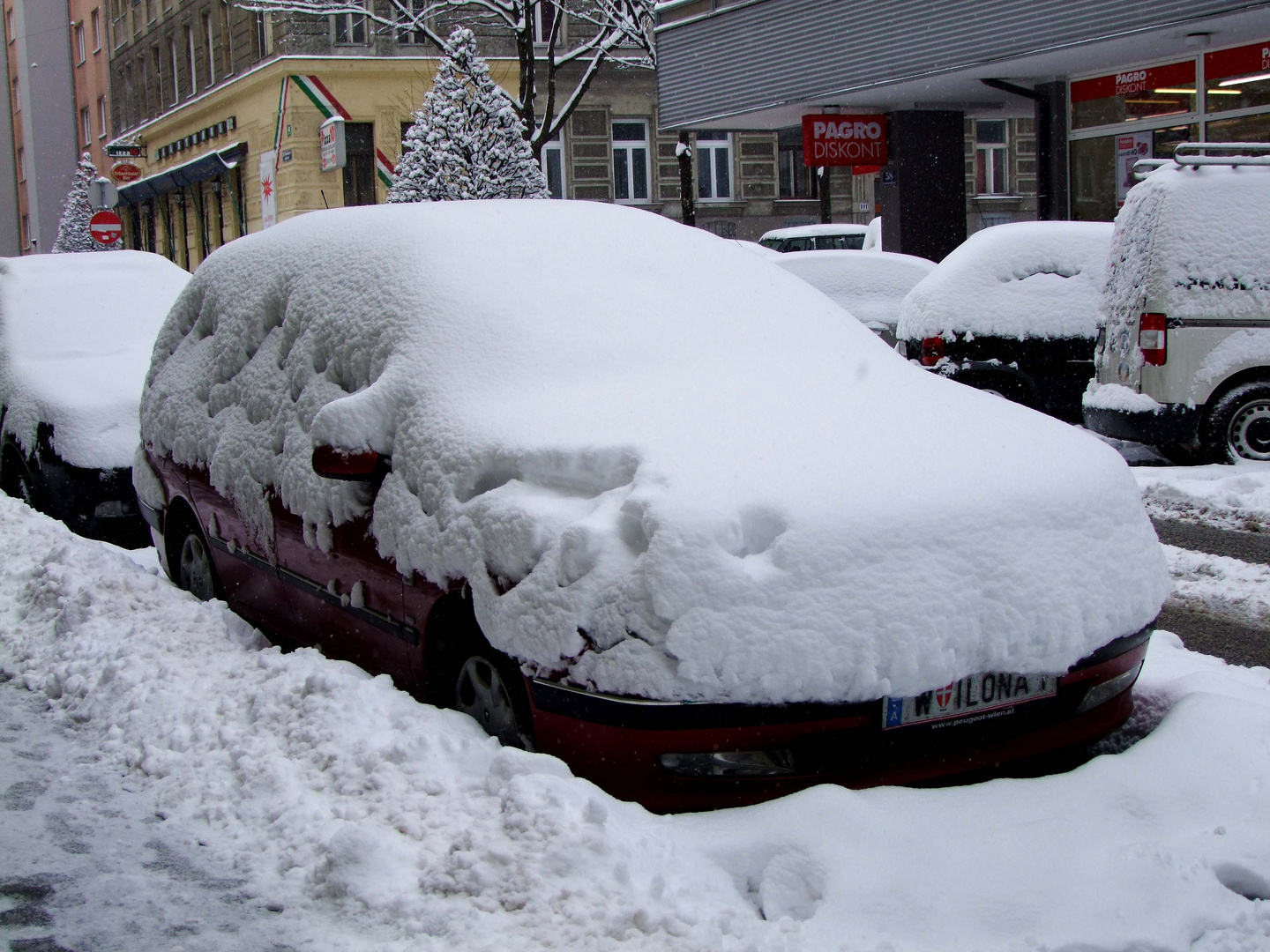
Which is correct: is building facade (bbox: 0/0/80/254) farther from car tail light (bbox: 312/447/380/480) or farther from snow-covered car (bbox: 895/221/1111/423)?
car tail light (bbox: 312/447/380/480)

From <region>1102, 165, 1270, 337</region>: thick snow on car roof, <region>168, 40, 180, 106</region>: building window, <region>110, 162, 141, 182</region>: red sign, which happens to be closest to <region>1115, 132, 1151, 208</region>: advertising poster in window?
<region>1102, 165, 1270, 337</region>: thick snow on car roof

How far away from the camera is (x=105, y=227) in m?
24.1

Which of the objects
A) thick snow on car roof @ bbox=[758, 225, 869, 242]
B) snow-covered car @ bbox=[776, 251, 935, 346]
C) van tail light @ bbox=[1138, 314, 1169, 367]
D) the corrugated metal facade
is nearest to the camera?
van tail light @ bbox=[1138, 314, 1169, 367]

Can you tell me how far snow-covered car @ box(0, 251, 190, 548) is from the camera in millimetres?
7934

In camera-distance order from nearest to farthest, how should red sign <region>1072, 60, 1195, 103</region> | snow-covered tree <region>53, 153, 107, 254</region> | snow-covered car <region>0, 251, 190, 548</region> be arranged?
snow-covered car <region>0, 251, 190, 548</region>, red sign <region>1072, 60, 1195, 103</region>, snow-covered tree <region>53, 153, 107, 254</region>

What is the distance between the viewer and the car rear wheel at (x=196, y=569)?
576 cm

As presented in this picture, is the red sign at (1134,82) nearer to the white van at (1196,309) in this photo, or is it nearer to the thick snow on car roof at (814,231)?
the thick snow on car roof at (814,231)

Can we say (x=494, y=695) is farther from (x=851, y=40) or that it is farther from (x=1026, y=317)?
(x=851, y=40)

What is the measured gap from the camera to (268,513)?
4891mm

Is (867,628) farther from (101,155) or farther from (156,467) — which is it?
(101,155)

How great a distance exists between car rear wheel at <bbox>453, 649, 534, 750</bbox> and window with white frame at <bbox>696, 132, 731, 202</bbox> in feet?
120

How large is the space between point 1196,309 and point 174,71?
40.7m

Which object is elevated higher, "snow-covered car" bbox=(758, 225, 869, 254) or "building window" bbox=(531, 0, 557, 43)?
"building window" bbox=(531, 0, 557, 43)

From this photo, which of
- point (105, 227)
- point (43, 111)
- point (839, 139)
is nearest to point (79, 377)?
point (839, 139)
